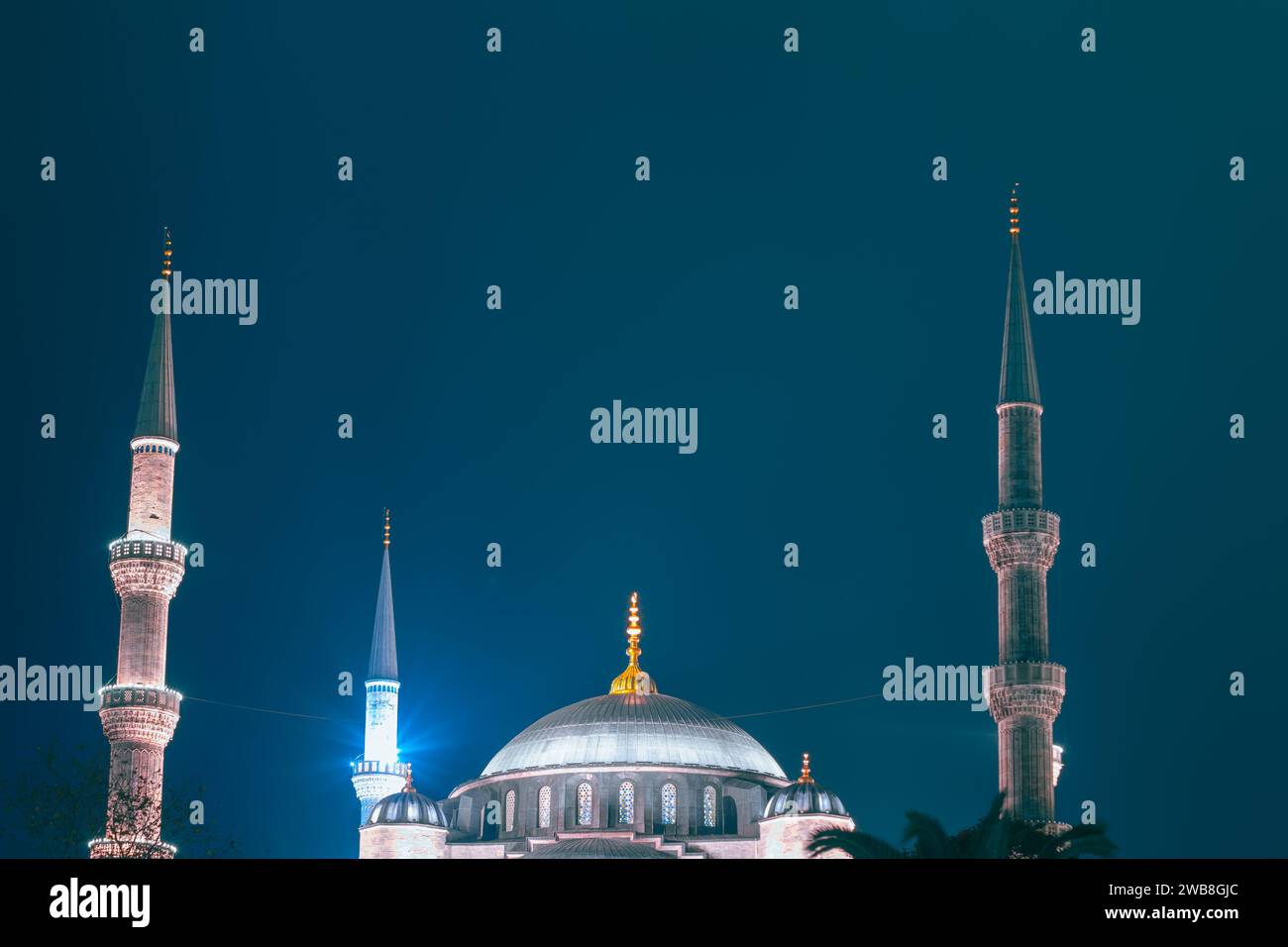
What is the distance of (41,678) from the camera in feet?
189

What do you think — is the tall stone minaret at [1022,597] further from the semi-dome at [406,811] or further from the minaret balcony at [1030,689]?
the semi-dome at [406,811]

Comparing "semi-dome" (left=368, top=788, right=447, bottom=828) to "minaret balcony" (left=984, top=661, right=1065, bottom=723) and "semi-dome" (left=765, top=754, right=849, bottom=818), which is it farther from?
"minaret balcony" (left=984, top=661, right=1065, bottom=723)

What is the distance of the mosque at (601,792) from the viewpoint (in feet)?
184

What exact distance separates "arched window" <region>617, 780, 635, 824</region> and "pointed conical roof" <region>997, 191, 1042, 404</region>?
48.8ft

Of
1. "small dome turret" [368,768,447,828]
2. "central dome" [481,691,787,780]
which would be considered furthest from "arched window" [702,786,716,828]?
"small dome turret" [368,768,447,828]

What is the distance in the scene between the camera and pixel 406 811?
5656cm

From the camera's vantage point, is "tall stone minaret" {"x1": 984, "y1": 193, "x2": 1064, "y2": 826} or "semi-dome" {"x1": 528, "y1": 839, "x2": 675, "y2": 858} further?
"semi-dome" {"x1": 528, "y1": 839, "x2": 675, "y2": 858}

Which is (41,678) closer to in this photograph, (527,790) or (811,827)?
(527,790)

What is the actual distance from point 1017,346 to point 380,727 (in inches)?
860

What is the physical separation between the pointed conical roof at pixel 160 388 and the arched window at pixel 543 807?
551 inches

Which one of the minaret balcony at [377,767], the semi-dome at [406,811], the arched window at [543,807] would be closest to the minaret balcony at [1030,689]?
the arched window at [543,807]

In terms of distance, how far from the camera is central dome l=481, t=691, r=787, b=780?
60.5 metres
